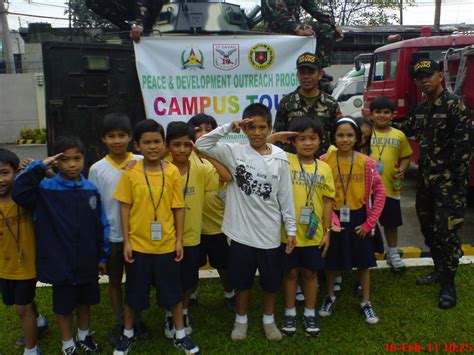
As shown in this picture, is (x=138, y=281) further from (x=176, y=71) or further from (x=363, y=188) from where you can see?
(x=176, y=71)

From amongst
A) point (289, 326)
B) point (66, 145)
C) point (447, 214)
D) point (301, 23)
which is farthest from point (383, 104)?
point (66, 145)

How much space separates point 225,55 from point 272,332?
2774 millimetres

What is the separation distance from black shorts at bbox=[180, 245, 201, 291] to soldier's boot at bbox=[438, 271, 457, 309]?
1838 mm

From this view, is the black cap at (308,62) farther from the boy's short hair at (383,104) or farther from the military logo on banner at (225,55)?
the military logo on banner at (225,55)

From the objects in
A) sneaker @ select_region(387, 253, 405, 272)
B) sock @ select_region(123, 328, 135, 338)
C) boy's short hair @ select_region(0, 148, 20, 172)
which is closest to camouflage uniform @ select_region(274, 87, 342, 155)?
sneaker @ select_region(387, 253, 405, 272)

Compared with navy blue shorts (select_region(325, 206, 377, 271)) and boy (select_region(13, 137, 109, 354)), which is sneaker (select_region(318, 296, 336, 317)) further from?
boy (select_region(13, 137, 109, 354))

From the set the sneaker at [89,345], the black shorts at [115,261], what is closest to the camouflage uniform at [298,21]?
the black shorts at [115,261]

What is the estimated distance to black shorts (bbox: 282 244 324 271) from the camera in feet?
9.78

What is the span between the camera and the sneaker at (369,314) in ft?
10.5

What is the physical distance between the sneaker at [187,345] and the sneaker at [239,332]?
28cm

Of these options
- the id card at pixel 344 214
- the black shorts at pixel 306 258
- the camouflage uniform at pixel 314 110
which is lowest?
the black shorts at pixel 306 258

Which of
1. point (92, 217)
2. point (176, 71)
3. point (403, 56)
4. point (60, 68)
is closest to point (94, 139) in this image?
point (60, 68)

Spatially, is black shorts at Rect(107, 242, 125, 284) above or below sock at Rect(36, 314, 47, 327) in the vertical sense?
above

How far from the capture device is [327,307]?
3.33 m
